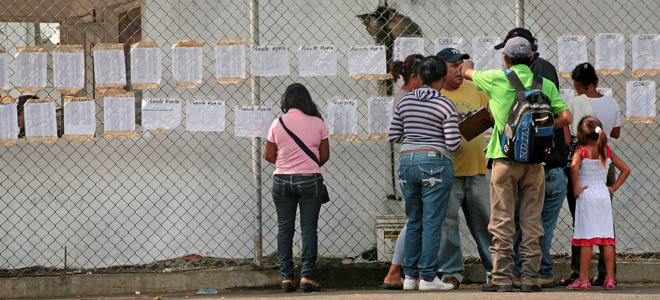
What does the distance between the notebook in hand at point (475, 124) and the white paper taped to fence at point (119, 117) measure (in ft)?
9.12

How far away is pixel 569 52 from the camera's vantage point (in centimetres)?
721

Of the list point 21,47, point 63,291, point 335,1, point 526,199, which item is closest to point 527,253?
point 526,199

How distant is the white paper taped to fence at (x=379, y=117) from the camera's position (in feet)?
23.3

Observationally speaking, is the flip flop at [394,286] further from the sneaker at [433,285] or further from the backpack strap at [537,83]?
the backpack strap at [537,83]

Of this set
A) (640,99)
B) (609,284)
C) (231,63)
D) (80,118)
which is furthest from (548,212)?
(80,118)

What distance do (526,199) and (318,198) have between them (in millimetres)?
1569

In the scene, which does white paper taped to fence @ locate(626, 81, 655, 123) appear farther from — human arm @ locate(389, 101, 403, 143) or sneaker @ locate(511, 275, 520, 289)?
human arm @ locate(389, 101, 403, 143)

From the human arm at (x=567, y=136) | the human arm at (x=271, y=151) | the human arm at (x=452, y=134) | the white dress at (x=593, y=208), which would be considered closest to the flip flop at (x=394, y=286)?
the human arm at (x=452, y=134)

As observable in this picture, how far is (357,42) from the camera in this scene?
7.49 m

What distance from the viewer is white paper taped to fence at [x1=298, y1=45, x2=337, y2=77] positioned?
7.03 m

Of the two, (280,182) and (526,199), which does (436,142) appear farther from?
(280,182)

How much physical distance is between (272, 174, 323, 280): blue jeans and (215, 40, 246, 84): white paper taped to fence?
3.51 ft

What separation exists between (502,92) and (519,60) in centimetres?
25

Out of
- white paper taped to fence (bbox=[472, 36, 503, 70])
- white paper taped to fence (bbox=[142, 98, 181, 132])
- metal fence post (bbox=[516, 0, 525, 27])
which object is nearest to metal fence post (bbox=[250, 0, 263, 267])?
white paper taped to fence (bbox=[142, 98, 181, 132])
